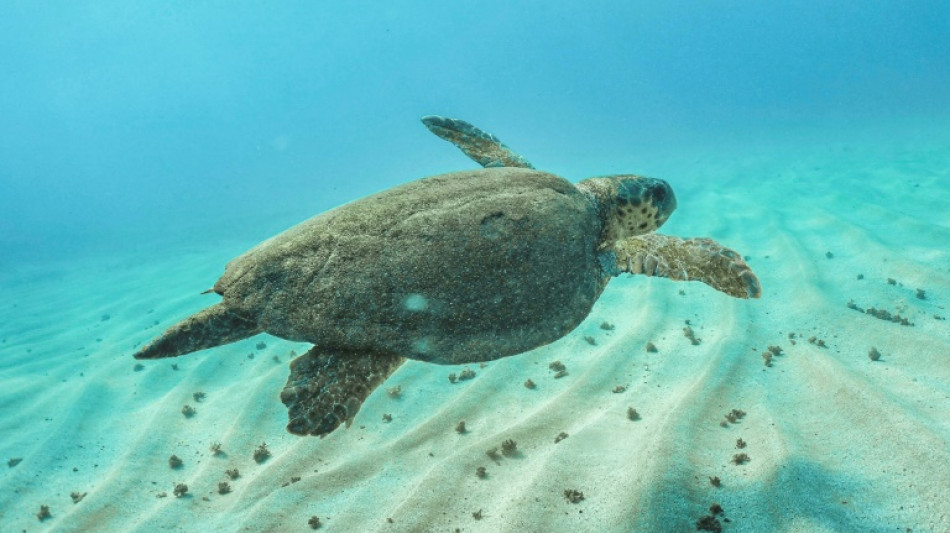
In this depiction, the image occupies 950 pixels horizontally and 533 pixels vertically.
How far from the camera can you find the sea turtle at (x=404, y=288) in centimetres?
314

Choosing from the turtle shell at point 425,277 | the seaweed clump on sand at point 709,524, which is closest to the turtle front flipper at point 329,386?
the turtle shell at point 425,277

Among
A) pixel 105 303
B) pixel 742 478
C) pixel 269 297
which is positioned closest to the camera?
pixel 269 297

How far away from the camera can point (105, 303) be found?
18938 millimetres

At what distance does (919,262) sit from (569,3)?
147615mm

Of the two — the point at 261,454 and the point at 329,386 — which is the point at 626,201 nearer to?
the point at 329,386

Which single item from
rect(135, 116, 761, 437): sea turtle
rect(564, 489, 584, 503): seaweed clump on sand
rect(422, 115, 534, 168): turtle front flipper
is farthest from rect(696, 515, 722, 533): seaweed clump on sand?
rect(422, 115, 534, 168): turtle front flipper

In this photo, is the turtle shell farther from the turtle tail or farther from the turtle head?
the turtle head

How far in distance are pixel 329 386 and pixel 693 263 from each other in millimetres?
A: 3617

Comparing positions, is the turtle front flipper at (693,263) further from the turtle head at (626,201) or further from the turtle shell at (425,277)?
the turtle shell at (425,277)

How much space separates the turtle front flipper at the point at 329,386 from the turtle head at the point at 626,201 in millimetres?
2549

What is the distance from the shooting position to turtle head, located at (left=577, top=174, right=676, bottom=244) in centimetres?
470

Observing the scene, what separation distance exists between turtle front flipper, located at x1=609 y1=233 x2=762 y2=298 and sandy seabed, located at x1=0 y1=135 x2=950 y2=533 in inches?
87.1

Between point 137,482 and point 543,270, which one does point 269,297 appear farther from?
point 137,482

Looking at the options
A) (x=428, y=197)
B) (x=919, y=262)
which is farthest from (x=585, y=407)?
(x=919, y=262)
